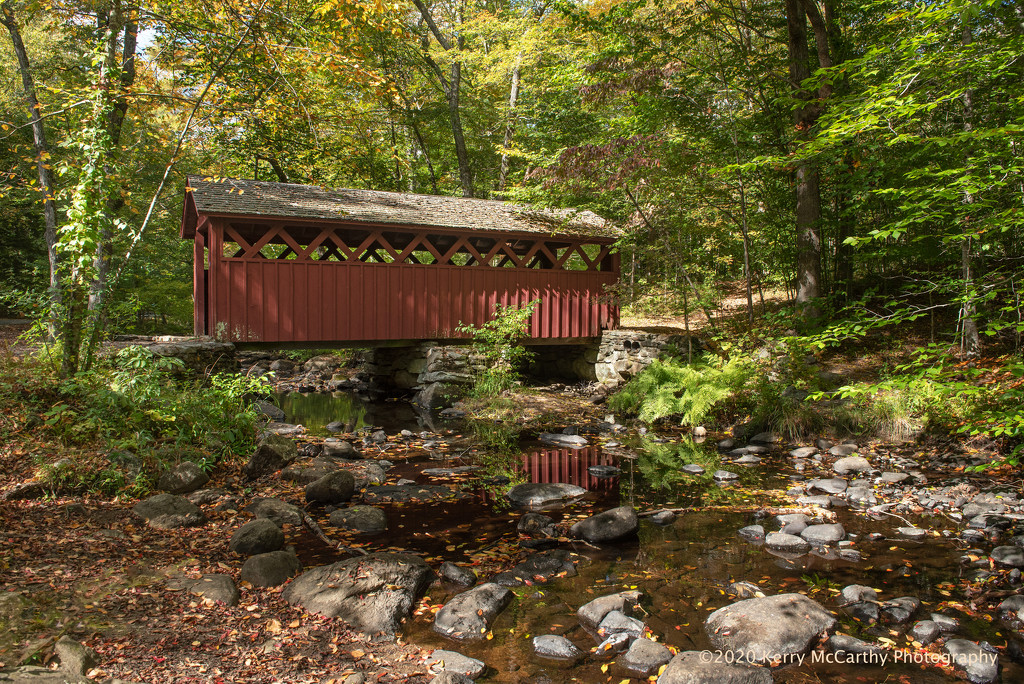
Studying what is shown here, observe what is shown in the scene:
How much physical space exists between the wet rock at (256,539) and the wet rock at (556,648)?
199cm

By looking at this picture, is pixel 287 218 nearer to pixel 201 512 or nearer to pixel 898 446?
pixel 201 512

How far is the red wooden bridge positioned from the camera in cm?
987

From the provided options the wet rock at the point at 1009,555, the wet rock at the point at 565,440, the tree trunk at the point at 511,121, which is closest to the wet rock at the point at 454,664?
the wet rock at the point at 1009,555

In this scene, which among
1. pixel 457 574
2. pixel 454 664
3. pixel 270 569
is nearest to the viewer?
pixel 454 664

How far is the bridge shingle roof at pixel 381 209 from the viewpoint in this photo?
32.1ft

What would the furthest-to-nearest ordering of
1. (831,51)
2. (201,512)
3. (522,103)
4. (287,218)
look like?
(522,103) → (831,51) → (287,218) → (201,512)

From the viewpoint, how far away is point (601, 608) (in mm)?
3453

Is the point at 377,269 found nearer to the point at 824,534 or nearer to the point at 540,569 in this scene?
the point at 540,569

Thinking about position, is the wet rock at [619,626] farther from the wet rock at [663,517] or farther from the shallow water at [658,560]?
the wet rock at [663,517]

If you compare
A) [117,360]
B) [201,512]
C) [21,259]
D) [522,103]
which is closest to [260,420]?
[117,360]

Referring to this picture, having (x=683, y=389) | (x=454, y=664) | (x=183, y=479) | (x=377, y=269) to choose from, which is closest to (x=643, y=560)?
(x=454, y=664)

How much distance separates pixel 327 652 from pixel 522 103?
1664cm

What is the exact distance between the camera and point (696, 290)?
10094 millimetres

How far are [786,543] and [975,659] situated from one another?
1545 mm
